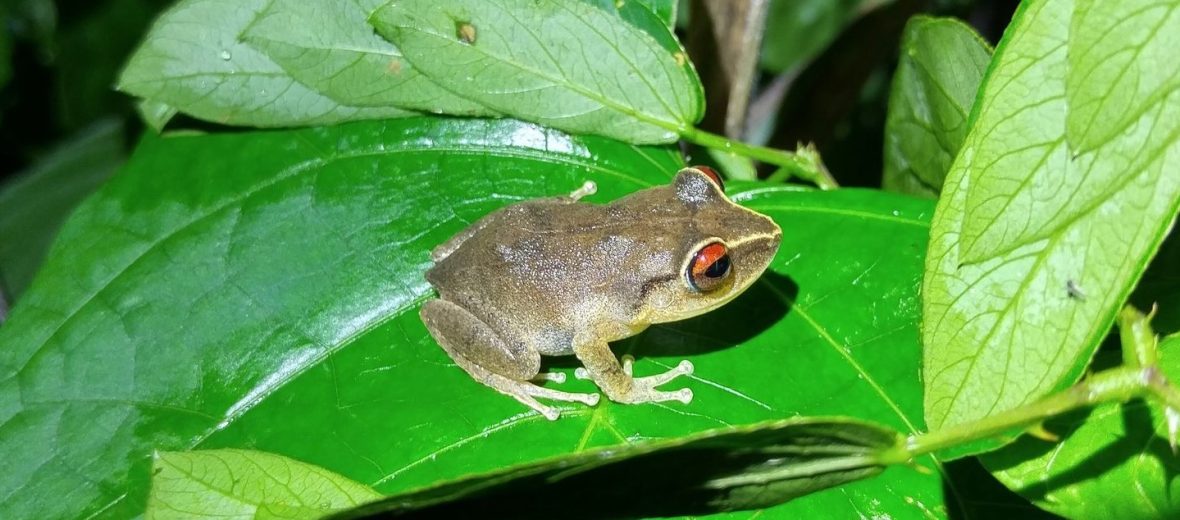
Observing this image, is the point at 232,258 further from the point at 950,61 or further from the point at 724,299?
the point at 950,61

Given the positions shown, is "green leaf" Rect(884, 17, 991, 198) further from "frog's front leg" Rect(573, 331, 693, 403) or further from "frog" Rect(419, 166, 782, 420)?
"frog's front leg" Rect(573, 331, 693, 403)

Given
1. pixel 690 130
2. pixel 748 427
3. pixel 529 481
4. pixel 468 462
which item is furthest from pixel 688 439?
pixel 690 130

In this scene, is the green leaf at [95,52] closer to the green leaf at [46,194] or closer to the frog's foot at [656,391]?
the green leaf at [46,194]

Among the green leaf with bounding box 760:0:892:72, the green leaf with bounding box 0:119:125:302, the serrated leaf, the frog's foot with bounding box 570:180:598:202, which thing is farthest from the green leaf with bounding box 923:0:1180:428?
the green leaf with bounding box 0:119:125:302

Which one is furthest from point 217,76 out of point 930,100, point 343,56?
point 930,100

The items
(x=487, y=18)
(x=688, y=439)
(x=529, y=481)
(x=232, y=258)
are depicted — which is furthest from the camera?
(x=232, y=258)

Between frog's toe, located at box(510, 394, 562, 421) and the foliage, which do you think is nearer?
the foliage
